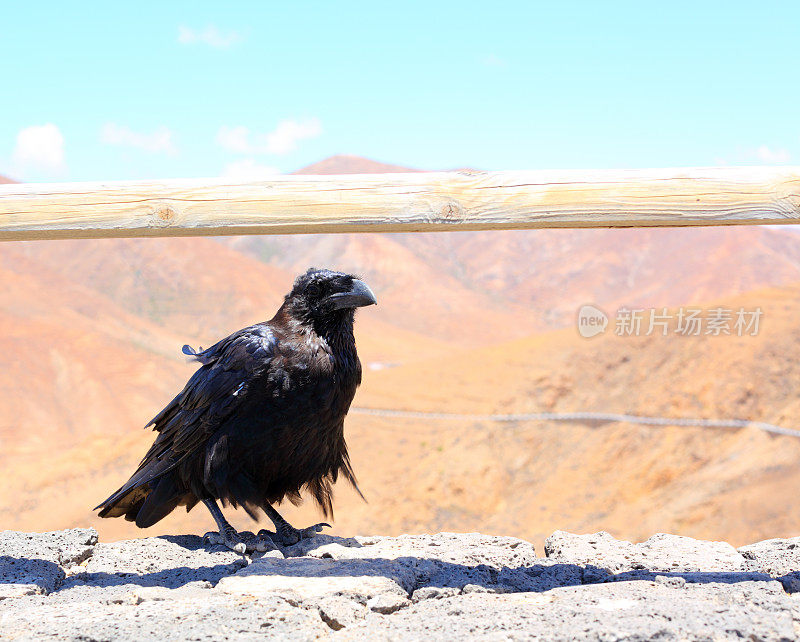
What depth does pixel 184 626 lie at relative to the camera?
213 cm

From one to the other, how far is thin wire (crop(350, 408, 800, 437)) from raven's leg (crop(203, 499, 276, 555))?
361 inches

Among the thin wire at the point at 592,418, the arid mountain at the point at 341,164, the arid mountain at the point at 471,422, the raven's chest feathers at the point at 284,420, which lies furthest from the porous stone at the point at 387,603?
the arid mountain at the point at 341,164

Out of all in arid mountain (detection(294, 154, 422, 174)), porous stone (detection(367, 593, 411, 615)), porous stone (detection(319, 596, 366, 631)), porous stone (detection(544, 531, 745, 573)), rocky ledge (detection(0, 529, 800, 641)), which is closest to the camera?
rocky ledge (detection(0, 529, 800, 641))

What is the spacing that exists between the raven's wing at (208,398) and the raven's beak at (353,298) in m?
0.29

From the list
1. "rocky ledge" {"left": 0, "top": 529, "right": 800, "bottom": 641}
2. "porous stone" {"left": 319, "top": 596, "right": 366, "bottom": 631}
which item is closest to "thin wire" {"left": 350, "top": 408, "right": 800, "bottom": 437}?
"rocky ledge" {"left": 0, "top": 529, "right": 800, "bottom": 641}

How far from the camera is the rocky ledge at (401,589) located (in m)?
2.11

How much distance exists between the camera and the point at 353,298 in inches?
120

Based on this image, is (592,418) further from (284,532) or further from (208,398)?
(208,398)

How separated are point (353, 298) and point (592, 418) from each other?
10.1 meters

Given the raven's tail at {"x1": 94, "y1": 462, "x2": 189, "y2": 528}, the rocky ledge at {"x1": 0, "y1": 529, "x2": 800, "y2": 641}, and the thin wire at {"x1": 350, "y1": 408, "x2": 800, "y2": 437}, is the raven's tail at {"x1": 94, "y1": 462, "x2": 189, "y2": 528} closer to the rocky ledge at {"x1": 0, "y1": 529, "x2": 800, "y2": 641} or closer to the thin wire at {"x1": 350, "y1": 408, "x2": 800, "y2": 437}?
the rocky ledge at {"x1": 0, "y1": 529, "x2": 800, "y2": 641}

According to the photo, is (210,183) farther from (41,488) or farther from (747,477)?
(41,488)

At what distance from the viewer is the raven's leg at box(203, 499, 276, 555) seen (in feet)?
10.2

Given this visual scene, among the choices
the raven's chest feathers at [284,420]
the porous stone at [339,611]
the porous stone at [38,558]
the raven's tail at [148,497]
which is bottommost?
the porous stone at [38,558]

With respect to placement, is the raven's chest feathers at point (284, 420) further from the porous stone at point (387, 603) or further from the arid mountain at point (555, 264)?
the arid mountain at point (555, 264)
